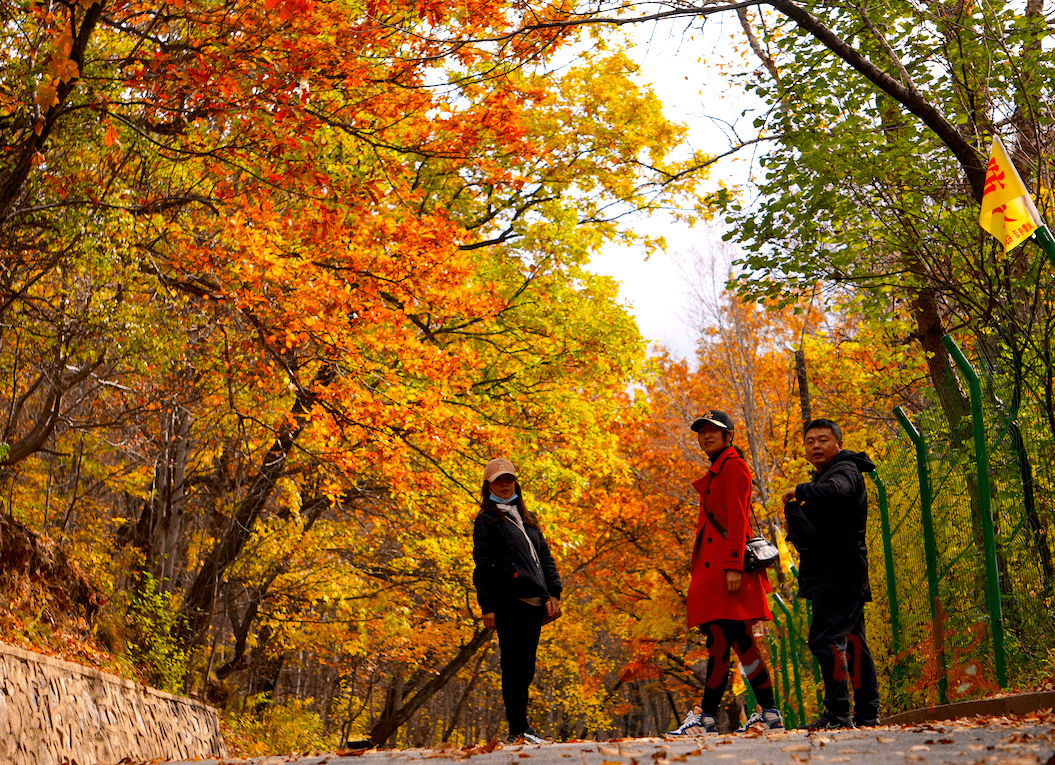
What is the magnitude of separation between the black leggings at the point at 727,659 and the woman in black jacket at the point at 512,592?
1.07 meters

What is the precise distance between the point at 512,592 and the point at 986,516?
318cm

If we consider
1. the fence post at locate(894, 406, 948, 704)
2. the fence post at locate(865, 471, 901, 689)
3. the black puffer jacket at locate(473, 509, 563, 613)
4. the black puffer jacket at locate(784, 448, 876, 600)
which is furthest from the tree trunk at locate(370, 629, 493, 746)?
the black puffer jacket at locate(784, 448, 876, 600)

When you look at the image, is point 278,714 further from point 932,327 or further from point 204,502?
point 932,327

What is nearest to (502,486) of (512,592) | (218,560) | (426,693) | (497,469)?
(497,469)

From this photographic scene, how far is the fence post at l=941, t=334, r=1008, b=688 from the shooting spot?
6.57 meters

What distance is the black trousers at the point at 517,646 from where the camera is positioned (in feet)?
21.5

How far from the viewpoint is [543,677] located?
3356 cm

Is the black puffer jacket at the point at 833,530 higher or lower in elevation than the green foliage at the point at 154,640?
higher

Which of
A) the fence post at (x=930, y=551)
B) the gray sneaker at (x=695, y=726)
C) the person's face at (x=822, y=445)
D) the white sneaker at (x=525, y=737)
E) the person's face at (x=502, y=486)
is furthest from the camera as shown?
the fence post at (x=930, y=551)

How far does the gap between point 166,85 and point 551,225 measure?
915 cm

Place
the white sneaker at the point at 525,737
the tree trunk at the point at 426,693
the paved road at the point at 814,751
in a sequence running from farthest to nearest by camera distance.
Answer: the tree trunk at the point at 426,693 → the white sneaker at the point at 525,737 → the paved road at the point at 814,751

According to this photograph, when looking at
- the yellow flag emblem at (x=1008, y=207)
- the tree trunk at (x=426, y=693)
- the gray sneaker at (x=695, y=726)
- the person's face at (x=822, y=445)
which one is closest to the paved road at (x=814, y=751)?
the gray sneaker at (x=695, y=726)

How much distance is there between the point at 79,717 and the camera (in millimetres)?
8109

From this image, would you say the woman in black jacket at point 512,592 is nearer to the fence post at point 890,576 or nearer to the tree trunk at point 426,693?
the fence post at point 890,576
